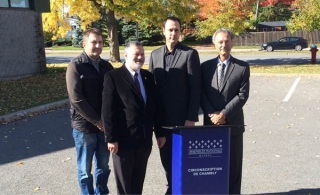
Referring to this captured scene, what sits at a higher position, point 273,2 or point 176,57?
point 273,2

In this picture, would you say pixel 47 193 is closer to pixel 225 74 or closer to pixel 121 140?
pixel 121 140

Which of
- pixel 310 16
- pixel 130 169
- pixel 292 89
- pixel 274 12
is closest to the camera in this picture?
pixel 130 169

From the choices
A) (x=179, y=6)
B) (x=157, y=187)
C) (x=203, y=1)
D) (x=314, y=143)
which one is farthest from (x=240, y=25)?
(x=157, y=187)

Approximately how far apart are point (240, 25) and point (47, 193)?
19.0 meters

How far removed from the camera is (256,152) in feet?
21.2

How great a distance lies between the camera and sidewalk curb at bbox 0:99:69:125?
886 cm

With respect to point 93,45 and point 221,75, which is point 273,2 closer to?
point 221,75

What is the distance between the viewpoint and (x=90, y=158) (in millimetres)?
4289

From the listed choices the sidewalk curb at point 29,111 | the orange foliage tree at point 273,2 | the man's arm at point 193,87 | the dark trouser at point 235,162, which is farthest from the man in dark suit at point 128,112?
the orange foliage tree at point 273,2

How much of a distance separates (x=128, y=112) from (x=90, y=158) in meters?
0.84

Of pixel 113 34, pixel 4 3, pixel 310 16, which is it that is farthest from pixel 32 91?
pixel 310 16

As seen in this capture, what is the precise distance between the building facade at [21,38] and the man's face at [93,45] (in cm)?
1170

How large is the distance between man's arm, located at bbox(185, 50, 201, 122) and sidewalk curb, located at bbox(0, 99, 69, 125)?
19.7 feet

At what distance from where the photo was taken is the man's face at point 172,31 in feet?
13.2
